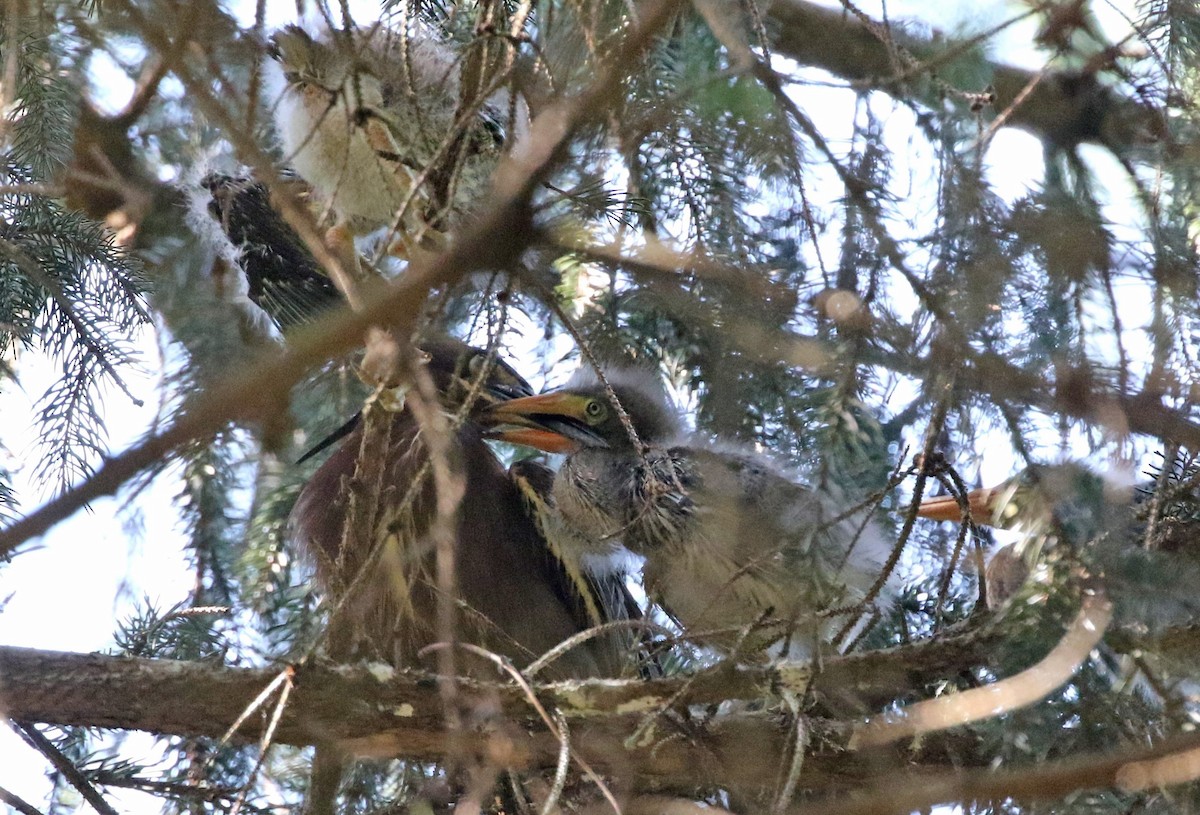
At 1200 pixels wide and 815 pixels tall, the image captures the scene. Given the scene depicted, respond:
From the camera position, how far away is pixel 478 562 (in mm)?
2771

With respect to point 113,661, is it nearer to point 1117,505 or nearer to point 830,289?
point 830,289

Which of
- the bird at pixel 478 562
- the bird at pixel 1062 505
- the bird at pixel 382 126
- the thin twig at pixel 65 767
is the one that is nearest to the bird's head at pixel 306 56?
the bird at pixel 382 126

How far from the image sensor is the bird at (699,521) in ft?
6.81

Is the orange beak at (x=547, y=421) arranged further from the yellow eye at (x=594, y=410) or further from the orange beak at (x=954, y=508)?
the orange beak at (x=954, y=508)

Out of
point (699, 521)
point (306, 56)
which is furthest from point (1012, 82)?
point (306, 56)

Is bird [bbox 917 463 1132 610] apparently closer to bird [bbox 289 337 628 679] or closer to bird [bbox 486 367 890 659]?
bird [bbox 486 367 890 659]

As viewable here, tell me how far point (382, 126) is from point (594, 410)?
822 mm

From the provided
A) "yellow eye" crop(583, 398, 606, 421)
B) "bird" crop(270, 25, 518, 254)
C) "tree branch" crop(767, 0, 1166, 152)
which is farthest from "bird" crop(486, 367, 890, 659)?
"tree branch" crop(767, 0, 1166, 152)

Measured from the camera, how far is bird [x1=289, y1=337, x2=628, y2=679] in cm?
255

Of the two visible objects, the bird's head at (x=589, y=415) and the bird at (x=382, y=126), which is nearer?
the bird at (x=382, y=126)

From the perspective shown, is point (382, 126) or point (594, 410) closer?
point (382, 126)

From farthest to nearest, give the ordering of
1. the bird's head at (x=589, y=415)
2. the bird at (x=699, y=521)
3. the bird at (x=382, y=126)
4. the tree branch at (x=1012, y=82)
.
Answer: the bird's head at (x=589, y=415) < the tree branch at (x=1012, y=82) < the bird at (x=699, y=521) < the bird at (x=382, y=126)

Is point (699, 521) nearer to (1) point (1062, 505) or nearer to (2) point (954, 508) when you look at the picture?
(2) point (954, 508)

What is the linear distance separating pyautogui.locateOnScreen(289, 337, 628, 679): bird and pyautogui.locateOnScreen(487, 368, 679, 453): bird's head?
10 cm
